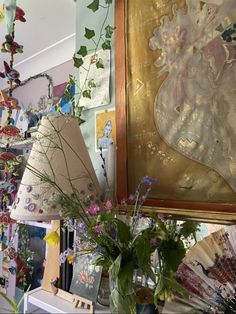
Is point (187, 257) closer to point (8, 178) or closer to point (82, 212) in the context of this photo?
point (82, 212)

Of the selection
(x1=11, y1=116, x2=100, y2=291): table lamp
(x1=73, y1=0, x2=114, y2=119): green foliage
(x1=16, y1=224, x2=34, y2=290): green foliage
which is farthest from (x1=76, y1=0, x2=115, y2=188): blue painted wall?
(x1=16, y1=224, x2=34, y2=290): green foliage

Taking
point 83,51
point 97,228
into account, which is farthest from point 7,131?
point 97,228

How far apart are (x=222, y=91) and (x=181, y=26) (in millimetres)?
289

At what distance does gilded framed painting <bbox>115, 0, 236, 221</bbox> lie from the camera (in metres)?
0.79

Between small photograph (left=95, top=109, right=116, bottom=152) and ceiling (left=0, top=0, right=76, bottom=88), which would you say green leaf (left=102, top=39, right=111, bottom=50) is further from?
ceiling (left=0, top=0, right=76, bottom=88)

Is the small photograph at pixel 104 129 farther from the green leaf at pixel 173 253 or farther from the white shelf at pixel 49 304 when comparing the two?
the white shelf at pixel 49 304

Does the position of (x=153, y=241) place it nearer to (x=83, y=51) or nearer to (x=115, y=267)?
(x=115, y=267)

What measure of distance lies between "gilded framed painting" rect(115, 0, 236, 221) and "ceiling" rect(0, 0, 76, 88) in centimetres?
56

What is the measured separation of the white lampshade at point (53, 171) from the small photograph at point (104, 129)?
154 mm

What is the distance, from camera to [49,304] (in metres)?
0.88

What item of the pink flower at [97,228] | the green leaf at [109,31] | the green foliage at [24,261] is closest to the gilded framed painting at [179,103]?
the green leaf at [109,31]

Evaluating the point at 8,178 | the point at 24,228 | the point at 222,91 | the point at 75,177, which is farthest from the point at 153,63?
the point at 24,228

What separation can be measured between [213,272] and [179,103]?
0.53 m

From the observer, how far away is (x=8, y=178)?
4.23 ft
